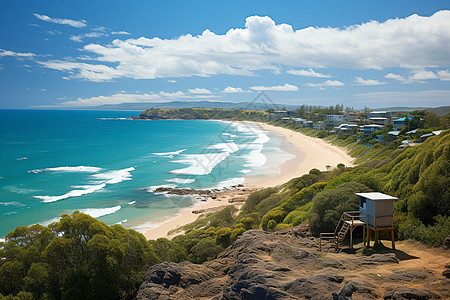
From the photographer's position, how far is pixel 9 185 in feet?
153

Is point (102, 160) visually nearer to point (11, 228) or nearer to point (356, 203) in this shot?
point (11, 228)

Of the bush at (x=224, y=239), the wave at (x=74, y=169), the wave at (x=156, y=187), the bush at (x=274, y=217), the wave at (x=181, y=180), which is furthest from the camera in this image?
the wave at (x=74, y=169)

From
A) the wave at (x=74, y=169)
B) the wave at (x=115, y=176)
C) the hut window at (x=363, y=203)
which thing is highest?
the hut window at (x=363, y=203)

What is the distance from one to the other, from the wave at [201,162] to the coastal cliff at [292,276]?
136 ft

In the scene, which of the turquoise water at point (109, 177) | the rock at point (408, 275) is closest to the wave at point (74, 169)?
the turquoise water at point (109, 177)

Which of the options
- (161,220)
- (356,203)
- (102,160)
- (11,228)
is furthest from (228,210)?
(102,160)

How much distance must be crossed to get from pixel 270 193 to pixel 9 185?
129 ft

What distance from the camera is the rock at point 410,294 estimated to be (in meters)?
8.76

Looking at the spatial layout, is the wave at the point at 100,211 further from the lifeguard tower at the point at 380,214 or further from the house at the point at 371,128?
the house at the point at 371,128

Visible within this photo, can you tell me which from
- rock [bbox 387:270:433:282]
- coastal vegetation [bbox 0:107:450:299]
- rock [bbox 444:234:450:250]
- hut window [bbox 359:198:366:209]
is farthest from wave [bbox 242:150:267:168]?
rock [bbox 387:270:433:282]

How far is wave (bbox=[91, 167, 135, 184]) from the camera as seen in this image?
50616 millimetres

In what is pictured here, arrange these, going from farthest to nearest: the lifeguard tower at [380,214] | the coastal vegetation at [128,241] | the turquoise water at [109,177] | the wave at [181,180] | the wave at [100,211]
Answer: the wave at [181,180]
the turquoise water at [109,177]
the wave at [100,211]
the lifeguard tower at [380,214]
the coastal vegetation at [128,241]

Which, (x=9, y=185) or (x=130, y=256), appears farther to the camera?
(x=9, y=185)

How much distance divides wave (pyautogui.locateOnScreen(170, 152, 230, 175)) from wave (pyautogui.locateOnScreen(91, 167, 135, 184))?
8.18 meters
